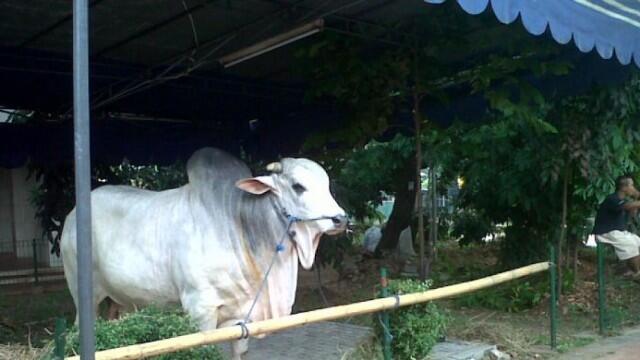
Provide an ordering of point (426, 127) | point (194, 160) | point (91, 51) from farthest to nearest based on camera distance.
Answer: point (426, 127), point (91, 51), point (194, 160)

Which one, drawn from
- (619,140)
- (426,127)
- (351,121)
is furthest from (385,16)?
(619,140)

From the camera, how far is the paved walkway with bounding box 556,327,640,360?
6072 millimetres

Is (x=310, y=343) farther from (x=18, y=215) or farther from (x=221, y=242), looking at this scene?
(x=18, y=215)

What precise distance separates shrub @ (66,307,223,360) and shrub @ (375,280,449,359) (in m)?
1.38

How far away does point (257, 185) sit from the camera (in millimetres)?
4094

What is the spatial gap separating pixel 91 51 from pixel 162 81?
699mm

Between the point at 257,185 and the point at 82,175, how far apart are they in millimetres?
1740

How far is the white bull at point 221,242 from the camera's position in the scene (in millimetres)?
4004

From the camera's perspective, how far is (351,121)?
23.9 feet

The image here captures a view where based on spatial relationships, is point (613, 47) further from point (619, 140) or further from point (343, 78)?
point (343, 78)

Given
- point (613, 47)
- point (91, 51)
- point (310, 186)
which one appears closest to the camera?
point (310, 186)

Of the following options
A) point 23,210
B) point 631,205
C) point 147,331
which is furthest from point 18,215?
point 147,331

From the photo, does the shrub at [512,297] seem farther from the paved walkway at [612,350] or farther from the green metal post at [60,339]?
the green metal post at [60,339]

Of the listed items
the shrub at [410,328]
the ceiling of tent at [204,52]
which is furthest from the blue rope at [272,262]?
the ceiling of tent at [204,52]
